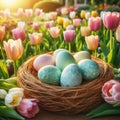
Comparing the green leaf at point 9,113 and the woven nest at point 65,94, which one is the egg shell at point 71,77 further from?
the green leaf at point 9,113

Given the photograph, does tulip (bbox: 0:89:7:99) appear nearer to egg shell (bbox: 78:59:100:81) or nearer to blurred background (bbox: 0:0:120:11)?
egg shell (bbox: 78:59:100:81)

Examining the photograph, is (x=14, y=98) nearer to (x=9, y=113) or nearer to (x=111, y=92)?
(x=9, y=113)

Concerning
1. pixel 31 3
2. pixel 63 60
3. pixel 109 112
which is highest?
pixel 63 60

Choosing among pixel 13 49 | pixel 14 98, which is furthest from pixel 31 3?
pixel 14 98

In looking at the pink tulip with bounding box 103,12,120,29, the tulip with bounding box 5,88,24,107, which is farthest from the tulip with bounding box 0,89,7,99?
the pink tulip with bounding box 103,12,120,29

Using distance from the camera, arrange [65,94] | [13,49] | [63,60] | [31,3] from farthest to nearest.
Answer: [31,3] < [13,49] < [63,60] < [65,94]

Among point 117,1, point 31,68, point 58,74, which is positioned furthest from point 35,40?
point 117,1
